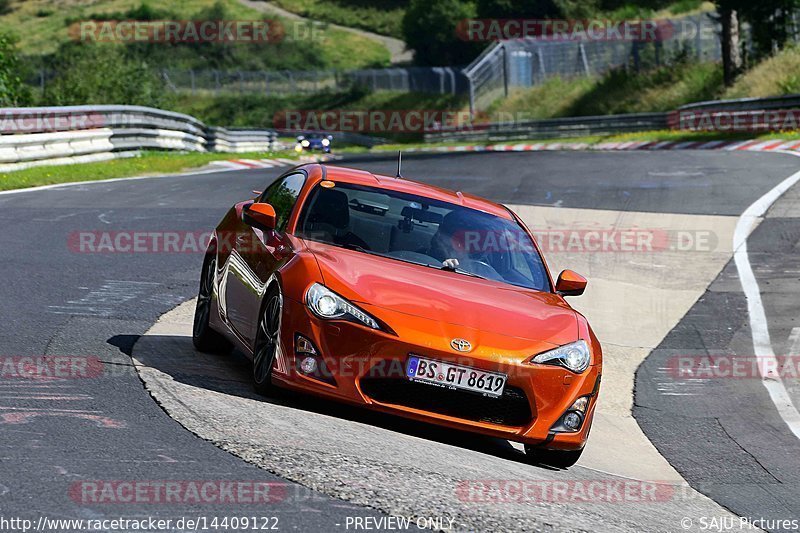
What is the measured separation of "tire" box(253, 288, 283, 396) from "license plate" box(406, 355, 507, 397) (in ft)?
2.53

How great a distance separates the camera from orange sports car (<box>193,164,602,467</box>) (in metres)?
6.69

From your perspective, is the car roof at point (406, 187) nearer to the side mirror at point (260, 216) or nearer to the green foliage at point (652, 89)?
the side mirror at point (260, 216)

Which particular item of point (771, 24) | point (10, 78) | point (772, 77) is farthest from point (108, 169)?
point (771, 24)

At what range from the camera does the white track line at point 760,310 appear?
944cm

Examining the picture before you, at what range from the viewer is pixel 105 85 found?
39312 mm

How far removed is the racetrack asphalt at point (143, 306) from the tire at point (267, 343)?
0.67 metres

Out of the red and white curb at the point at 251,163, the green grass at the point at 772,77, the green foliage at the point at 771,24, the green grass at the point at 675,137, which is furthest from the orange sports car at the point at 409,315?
the green foliage at the point at 771,24

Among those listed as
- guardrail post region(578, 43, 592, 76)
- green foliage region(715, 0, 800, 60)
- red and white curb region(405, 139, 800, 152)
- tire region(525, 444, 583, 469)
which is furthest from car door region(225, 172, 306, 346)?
guardrail post region(578, 43, 592, 76)

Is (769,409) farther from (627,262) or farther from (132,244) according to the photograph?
(132,244)

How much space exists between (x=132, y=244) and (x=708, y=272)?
6.35 metres

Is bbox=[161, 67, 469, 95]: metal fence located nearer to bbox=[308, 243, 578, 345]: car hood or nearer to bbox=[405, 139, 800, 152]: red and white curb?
bbox=[405, 139, 800, 152]: red and white curb

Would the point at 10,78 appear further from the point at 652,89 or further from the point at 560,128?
the point at 652,89

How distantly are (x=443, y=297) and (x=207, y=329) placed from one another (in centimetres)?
204

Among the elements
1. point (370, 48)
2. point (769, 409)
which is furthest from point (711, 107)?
point (370, 48)
